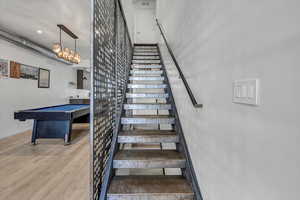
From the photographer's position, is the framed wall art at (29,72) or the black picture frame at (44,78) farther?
the black picture frame at (44,78)

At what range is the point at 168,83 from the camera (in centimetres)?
317

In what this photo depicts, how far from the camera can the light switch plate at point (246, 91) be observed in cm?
81

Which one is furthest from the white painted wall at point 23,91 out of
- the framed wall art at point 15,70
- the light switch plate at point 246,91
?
the light switch plate at point 246,91

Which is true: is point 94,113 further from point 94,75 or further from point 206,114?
point 206,114

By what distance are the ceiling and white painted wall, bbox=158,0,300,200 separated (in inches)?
110

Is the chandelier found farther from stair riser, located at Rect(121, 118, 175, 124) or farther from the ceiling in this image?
stair riser, located at Rect(121, 118, 175, 124)

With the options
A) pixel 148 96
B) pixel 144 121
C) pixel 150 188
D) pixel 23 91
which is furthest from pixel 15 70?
pixel 150 188

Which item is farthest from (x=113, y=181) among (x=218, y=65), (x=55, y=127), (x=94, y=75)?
(x=55, y=127)

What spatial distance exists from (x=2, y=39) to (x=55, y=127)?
2709mm

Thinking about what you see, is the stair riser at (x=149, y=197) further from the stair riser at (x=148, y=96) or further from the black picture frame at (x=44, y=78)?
the black picture frame at (x=44, y=78)

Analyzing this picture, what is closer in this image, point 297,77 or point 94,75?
point 297,77

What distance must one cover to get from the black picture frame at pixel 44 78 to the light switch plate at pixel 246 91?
257 inches

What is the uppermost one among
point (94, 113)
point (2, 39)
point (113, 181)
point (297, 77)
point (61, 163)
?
point (2, 39)

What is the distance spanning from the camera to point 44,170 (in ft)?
A: 8.97
